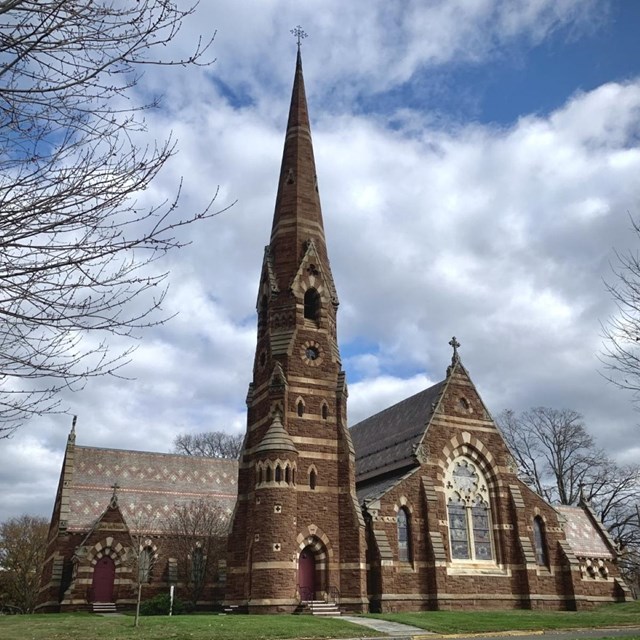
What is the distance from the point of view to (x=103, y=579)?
119 feet

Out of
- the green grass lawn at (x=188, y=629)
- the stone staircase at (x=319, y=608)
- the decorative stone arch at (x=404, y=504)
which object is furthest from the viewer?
the decorative stone arch at (x=404, y=504)

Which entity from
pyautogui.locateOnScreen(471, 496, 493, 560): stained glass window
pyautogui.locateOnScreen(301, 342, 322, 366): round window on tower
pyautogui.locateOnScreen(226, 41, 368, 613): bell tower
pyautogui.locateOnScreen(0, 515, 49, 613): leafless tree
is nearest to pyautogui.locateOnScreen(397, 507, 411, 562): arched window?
pyautogui.locateOnScreen(226, 41, 368, 613): bell tower

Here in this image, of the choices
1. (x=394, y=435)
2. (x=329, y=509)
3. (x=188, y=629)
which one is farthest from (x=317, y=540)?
(x=188, y=629)

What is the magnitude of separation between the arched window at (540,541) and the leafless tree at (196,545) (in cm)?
1724

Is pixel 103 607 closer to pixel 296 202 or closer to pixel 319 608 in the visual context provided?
pixel 319 608

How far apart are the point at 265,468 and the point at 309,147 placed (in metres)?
20.6

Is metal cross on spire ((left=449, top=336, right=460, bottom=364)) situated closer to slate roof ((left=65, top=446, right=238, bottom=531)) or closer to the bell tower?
the bell tower

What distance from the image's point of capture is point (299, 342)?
34.0 meters

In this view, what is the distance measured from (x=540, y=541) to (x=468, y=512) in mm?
4347

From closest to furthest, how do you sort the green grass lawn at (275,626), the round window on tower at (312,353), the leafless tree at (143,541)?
1. the green grass lawn at (275,626)
2. the round window on tower at (312,353)
3. the leafless tree at (143,541)

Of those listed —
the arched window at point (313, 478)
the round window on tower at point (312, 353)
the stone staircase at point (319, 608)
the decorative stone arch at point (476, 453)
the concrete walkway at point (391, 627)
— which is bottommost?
the concrete walkway at point (391, 627)

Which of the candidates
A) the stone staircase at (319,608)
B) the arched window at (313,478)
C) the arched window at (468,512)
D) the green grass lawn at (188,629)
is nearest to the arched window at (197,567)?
the arched window at (313,478)

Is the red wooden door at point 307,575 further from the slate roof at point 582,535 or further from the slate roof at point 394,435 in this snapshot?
the slate roof at point 582,535

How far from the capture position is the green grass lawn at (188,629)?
60.7 ft
